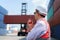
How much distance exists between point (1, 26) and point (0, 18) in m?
2.80

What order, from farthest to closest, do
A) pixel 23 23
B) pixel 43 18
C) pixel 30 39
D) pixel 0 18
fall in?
pixel 0 18
pixel 23 23
pixel 43 18
pixel 30 39

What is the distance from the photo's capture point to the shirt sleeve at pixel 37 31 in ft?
5.58

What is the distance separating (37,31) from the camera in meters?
1.71

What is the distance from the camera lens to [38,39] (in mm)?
1704

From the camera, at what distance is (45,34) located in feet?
5.76

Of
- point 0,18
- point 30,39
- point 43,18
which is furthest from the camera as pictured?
point 0,18

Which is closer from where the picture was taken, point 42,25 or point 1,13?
point 42,25

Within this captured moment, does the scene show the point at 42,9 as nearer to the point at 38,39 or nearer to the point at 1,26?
the point at 38,39

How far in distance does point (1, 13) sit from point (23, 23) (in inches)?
498

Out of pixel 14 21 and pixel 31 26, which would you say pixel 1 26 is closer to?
pixel 14 21

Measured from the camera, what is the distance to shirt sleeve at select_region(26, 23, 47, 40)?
5.58 ft

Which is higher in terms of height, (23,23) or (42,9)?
(42,9)

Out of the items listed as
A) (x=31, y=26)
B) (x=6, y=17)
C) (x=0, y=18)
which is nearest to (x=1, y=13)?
(x=0, y=18)

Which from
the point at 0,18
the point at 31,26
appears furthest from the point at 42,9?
the point at 0,18
